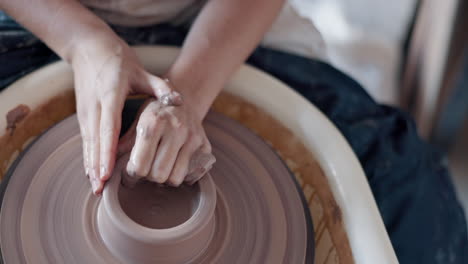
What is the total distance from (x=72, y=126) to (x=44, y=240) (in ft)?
0.94

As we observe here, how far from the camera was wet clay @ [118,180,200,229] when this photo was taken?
3.23ft

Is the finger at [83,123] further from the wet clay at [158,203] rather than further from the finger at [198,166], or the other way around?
the finger at [198,166]

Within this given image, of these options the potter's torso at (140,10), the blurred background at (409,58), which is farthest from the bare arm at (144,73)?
the blurred background at (409,58)

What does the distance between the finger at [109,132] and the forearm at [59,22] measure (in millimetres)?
214

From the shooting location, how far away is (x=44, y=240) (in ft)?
3.23

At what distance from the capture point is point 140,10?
53.3 inches

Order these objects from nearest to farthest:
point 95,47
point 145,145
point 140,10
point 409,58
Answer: point 145,145
point 95,47
point 140,10
point 409,58

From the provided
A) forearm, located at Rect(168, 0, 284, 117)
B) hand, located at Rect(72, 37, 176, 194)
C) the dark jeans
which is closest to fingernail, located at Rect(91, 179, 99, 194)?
hand, located at Rect(72, 37, 176, 194)

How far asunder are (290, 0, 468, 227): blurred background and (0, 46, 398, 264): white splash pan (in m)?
1.05

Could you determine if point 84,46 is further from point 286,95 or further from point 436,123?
point 436,123

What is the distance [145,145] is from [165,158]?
4cm

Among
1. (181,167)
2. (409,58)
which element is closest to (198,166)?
(181,167)

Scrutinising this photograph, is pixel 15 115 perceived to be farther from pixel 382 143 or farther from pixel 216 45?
pixel 382 143

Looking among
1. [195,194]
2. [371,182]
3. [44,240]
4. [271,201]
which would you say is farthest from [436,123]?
[44,240]
